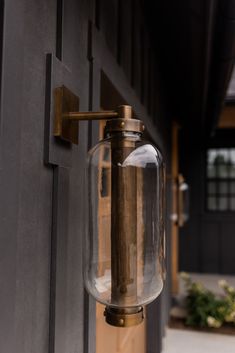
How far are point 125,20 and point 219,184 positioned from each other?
551 centimetres

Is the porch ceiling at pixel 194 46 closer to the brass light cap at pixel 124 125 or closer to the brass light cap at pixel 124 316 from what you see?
the brass light cap at pixel 124 125

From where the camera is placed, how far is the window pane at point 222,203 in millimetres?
6679

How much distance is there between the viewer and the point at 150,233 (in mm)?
813

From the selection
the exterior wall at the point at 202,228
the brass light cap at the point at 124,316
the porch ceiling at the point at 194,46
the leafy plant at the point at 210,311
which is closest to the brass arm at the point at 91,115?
the brass light cap at the point at 124,316

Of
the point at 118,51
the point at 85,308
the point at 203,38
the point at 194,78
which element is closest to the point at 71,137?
the point at 85,308

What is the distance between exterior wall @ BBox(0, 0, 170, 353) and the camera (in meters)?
0.65

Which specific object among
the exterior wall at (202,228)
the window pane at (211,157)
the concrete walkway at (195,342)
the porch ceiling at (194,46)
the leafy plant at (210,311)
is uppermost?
the porch ceiling at (194,46)

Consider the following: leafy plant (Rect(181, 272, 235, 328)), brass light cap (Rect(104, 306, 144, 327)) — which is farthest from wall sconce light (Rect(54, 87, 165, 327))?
leafy plant (Rect(181, 272, 235, 328))

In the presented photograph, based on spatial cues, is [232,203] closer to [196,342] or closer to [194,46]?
[196,342]

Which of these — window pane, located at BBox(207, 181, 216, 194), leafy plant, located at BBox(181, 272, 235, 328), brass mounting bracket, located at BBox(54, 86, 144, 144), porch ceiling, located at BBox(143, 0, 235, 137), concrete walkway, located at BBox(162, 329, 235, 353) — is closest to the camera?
brass mounting bracket, located at BBox(54, 86, 144, 144)

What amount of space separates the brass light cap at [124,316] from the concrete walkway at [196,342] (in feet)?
8.99

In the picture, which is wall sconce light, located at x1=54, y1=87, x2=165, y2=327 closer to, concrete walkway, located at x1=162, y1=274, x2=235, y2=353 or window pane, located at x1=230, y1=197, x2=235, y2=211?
concrete walkway, located at x1=162, y1=274, x2=235, y2=353

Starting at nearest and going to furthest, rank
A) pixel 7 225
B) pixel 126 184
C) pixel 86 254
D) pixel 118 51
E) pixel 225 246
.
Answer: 1. pixel 7 225
2. pixel 126 184
3. pixel 86 254
4. pixel 118 51
5. pixel 225 246

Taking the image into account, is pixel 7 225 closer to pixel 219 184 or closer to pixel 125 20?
pixel 125 20
